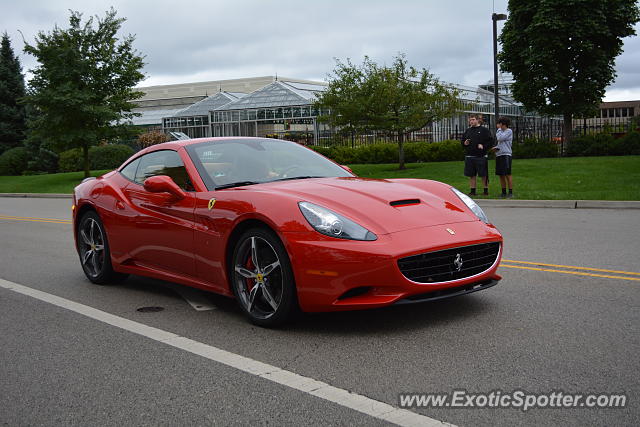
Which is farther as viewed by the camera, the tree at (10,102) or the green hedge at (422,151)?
the tree at (10,102)

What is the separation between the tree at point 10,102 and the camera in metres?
49.6

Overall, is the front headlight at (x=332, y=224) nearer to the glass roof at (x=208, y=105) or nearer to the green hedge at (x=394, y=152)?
the green hedge at (x=394, y=152)

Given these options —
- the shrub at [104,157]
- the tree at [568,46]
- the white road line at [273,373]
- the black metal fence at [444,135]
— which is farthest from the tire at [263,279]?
the shrub at [104,157]

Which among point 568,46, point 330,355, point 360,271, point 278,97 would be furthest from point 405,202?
point 278,97

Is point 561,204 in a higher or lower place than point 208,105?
lower

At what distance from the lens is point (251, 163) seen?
586cm

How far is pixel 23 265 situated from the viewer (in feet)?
27.4

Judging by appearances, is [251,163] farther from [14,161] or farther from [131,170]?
[14,161]

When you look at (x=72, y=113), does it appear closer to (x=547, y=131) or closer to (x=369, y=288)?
(x=547, y=131)

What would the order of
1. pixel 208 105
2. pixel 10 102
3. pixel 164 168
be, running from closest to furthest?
pixel 164 168, pixel 208 105, pixel 10 102

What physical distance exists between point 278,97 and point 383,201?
3526 centimetres

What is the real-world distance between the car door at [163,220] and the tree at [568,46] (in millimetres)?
28817

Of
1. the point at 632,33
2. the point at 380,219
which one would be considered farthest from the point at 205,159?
the point at 632,33

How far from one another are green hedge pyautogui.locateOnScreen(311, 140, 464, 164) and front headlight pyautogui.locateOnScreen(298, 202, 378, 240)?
25.1m
